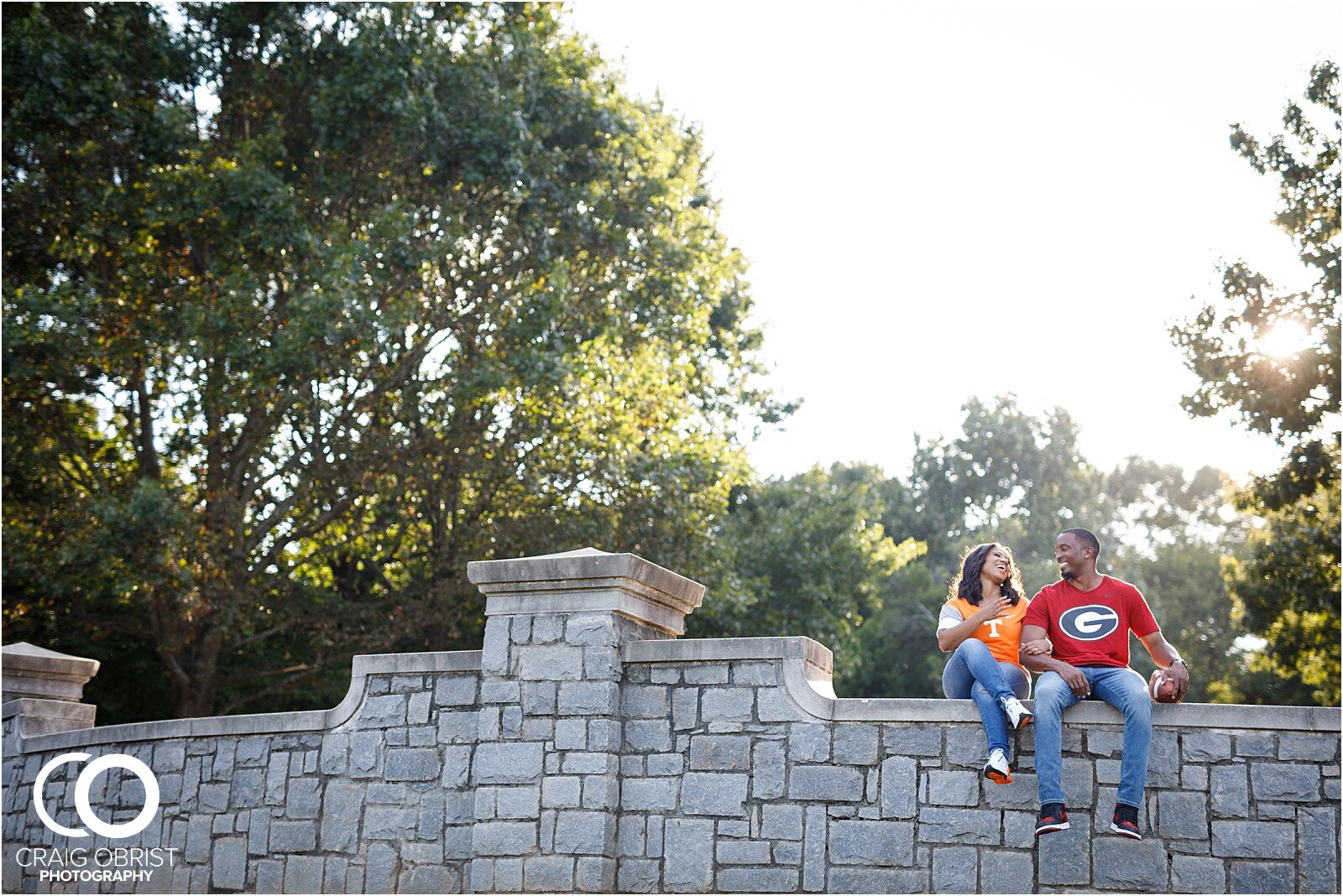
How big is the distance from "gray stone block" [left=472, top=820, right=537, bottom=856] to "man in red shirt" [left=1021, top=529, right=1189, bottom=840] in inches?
102

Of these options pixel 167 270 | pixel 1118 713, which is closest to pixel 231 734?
pixel 1118 713

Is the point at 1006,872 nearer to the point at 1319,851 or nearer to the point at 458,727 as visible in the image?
the point at 1319,851

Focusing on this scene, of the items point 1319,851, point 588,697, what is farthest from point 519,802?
point 1319,851

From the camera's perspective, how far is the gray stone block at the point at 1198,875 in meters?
5.33

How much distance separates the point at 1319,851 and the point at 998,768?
1377mm

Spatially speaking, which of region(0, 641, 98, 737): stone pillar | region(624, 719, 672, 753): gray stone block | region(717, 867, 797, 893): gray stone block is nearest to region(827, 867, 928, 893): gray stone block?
region(717, 867, 797, 893): gray stone block

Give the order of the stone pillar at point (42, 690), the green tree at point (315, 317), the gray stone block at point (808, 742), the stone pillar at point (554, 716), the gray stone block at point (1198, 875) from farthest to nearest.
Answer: the green tree at point (315, 317) → the stone pillar at point (42, 690) → the stone pillar at point (554, 716) → the gray stone block at point (808, 742) → the gray stone block at point (1198, 875)

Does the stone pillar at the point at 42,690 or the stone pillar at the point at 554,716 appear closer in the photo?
the stone pillar at the point at 554,716

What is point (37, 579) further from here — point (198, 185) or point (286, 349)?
point (198, 185)

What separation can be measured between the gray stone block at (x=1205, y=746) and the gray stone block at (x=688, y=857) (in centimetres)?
232

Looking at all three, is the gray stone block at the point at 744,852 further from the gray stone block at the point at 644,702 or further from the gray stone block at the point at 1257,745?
the gray stone block at the point at 1257,745

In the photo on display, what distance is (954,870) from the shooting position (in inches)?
224

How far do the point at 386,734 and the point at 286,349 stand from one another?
21.9ft

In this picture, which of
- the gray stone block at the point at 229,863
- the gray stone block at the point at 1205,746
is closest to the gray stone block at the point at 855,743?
the gray stone block at the point at 1205,746
